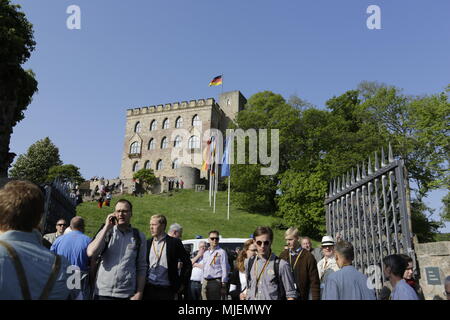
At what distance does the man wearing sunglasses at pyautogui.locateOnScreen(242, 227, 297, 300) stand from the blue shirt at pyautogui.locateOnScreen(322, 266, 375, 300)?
Result: 0.54 meters

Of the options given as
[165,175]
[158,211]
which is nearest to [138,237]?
[158,211]

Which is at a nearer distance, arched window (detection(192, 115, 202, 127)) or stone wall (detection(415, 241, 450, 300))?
stone wall (detection(415, 241, 450, 300))

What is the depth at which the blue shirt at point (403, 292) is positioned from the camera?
3302 mm

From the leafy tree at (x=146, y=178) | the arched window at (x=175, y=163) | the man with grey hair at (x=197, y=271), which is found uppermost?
the arched window at (x=175, y=163)

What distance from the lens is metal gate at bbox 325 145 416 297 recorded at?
534cm

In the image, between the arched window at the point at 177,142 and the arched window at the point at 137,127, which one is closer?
the arched window at the point at 177,142

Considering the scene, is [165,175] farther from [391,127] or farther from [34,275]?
[34,275]

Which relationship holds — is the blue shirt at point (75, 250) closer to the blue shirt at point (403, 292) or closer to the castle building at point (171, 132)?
the blue shirt at point (403, 292)

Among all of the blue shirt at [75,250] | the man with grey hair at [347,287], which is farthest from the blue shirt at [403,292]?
the blue shirt at [75,250]

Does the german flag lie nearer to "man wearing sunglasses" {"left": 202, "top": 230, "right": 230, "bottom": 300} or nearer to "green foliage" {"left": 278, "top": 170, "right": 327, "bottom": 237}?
"green foliage" {"left": 278, "top": 170, "right": 327, "bottom": 237}

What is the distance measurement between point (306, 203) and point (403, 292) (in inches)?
1012

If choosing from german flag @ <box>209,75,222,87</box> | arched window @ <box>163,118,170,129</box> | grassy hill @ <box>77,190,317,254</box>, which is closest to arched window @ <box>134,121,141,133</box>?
arched window @ <box>163,118,170,129</box>

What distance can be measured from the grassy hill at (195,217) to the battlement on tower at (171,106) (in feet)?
67.7

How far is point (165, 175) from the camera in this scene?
176ft
